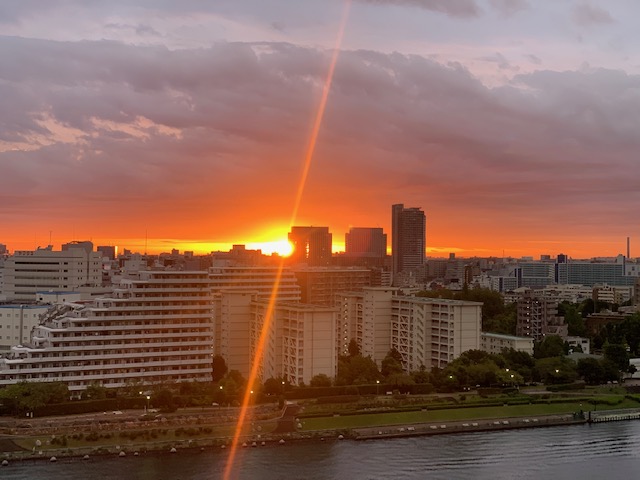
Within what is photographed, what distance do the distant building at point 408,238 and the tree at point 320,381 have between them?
111273mm

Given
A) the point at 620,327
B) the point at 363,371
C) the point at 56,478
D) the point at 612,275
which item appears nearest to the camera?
the point at 56,478

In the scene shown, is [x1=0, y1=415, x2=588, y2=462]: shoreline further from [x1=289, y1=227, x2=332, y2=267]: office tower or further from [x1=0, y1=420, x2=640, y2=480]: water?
[x1=289, y1=227, x2=332, y2=267]: office tower

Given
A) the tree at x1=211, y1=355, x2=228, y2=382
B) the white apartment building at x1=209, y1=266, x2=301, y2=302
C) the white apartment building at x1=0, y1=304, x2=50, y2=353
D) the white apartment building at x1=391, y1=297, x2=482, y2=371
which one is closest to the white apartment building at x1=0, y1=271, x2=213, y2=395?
the tree at x1=211, y1=355, x2=228, y2=382

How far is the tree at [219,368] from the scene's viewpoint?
4109 cm

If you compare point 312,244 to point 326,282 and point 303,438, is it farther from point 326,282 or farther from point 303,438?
point 303,438

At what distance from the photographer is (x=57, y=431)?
99.8 ft

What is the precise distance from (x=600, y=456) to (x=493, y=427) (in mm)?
5524

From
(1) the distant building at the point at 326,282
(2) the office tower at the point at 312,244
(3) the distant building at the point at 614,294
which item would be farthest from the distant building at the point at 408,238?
(1) the distant building at the point at 326,282

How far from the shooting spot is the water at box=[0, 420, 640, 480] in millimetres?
27203

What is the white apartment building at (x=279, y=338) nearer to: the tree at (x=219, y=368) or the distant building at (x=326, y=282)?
A: the tree at (x=219, y=368)

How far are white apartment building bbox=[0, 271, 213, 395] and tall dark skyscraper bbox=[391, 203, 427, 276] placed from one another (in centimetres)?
11174

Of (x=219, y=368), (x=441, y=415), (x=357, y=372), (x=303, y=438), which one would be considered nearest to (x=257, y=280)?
(x=219, y=368)

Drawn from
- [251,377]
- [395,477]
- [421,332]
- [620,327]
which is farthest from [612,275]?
[395,477]

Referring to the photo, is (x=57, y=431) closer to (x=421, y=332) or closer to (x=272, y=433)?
(x=272, y=433)
